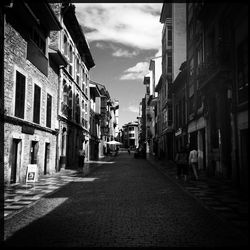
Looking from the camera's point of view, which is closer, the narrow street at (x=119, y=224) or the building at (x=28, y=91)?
the narrow street at (x=119, y=224)

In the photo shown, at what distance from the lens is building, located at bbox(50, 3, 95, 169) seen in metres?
20.0

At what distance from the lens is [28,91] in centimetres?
1402

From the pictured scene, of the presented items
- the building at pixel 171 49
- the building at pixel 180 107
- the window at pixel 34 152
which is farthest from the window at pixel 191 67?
the window at pixel 34 152

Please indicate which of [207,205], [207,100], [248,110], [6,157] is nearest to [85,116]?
[207,100]

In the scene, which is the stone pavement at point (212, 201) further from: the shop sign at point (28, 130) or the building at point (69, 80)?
the building at point (69, 80)

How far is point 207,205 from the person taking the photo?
7.83 metres

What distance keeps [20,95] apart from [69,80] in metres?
10.0

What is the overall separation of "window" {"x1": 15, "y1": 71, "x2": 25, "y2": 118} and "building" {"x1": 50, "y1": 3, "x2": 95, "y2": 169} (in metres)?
4.80

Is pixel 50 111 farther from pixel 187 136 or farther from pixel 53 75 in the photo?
pixel 187 136

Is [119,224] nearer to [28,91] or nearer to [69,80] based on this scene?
[28,91]

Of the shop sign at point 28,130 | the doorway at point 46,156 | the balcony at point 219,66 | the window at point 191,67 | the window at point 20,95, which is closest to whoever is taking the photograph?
the balcony at point 219,66

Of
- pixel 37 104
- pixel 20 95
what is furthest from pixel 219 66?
pixel 37 104

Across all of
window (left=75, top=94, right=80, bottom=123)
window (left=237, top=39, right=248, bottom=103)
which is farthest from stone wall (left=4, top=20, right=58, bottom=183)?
window (left=75, top=94, right=80, bottom=123)

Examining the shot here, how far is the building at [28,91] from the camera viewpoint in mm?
11789
